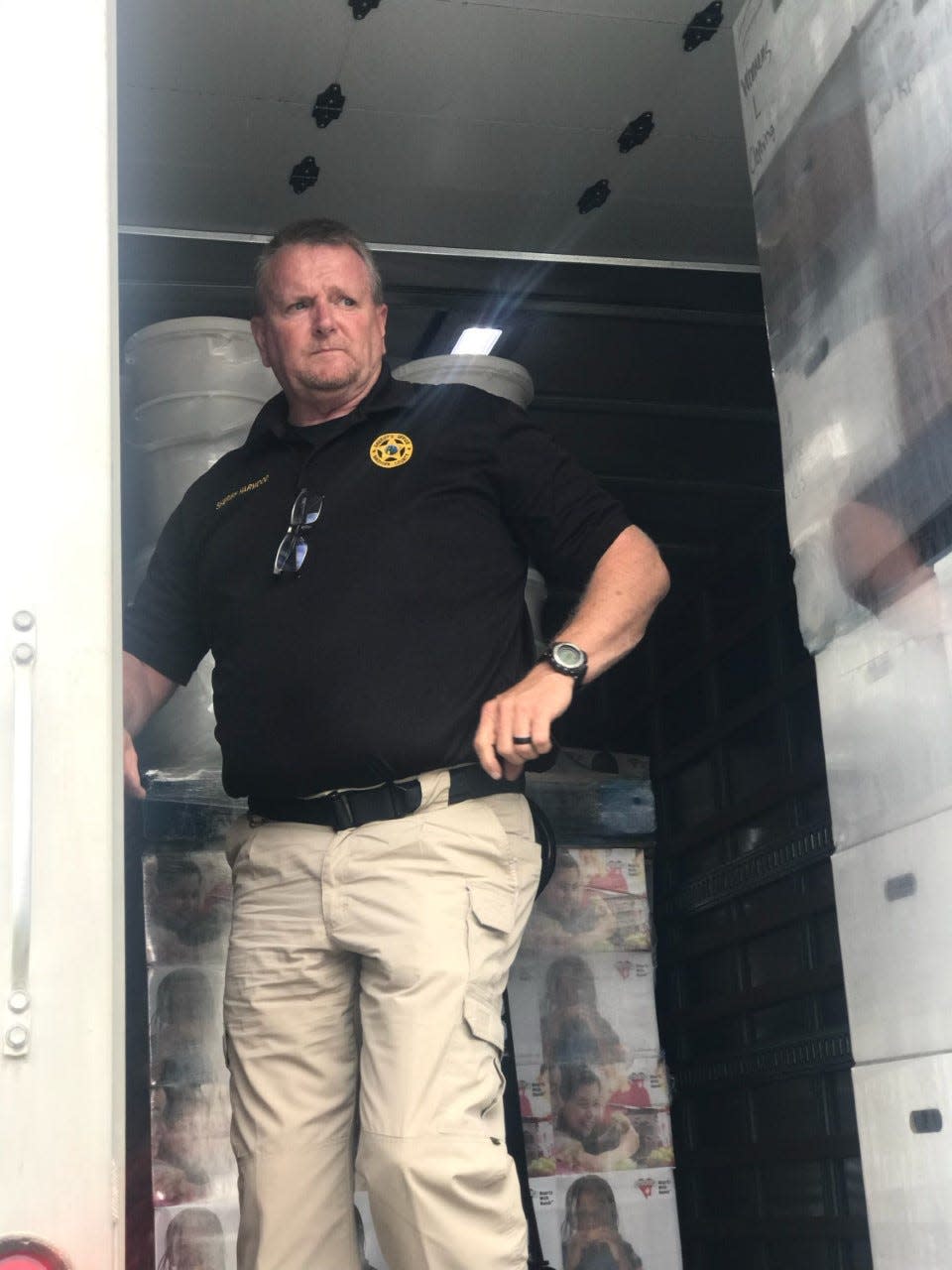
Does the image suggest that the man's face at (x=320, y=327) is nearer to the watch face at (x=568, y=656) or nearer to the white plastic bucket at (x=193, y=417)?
the white plastic bucket at (x=193, y=417)

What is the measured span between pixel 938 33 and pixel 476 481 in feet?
2.82

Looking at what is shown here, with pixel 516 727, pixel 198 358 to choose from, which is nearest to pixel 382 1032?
pixel 516 727

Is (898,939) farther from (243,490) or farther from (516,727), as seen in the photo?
(243,490)

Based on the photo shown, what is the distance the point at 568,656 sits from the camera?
6.57 ft

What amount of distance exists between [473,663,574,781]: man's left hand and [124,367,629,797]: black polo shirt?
5.9 inches

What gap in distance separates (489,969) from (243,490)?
0.85 meters

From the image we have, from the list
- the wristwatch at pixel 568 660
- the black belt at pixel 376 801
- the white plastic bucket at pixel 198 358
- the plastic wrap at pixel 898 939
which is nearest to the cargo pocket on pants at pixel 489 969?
the black belt at pixel 376 801

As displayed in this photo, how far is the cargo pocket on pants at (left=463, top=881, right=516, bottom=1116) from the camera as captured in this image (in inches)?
76.5

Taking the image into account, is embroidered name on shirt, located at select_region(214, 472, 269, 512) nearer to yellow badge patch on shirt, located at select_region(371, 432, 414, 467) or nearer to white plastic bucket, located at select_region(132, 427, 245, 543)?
yellow badge patch on shirt, located at select_region(371, 432, 414, 467)

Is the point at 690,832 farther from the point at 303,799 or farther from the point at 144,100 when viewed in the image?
A: the point at 144,100

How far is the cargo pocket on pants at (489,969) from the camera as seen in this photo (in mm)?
1944

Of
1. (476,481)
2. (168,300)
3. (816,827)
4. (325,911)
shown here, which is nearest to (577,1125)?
(816,827)

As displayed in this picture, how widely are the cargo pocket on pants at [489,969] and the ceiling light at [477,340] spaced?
1.59 m

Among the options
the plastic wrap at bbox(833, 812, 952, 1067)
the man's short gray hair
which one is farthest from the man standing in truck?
the plastic wrap at bbox(833, 812, 952, 1067)
